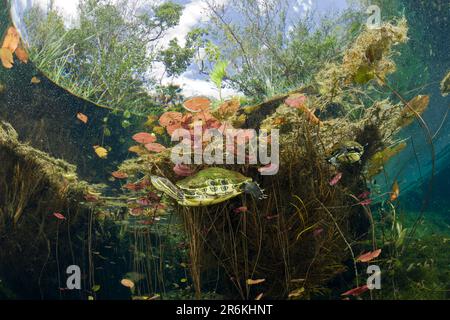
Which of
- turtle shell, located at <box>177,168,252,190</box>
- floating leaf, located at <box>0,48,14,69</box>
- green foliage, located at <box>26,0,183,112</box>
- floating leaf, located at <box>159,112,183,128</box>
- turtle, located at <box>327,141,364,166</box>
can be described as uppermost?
green foliage, located at <box>26,0,183,112</box>

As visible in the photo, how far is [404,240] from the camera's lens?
18.7 feet

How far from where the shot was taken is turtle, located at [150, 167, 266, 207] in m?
3.20

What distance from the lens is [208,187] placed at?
319 cm

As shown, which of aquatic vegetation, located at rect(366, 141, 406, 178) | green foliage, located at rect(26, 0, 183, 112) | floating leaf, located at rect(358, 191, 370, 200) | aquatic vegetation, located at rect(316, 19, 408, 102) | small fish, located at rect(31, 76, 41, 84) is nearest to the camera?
aquatic vegetation, located at rect(316, 19, 408, 102)

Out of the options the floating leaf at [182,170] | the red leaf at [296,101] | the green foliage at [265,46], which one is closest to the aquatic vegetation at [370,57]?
the red leaf at [296,101]

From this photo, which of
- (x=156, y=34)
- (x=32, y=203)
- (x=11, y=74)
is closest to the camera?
(x=32, y=203)

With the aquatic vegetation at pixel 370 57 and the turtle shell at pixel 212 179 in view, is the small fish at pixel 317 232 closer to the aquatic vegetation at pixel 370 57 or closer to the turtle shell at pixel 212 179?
the turtle shell at pixel 212 179

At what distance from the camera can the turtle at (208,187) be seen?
3.20 metres

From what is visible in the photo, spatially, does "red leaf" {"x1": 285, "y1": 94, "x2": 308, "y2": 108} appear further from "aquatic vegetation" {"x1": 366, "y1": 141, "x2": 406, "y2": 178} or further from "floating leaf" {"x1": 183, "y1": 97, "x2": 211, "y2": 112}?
"aquatic vegetation" {"x1": 366, "y1": 141, "x2": 406, "y2": 178}

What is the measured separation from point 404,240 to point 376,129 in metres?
2.17

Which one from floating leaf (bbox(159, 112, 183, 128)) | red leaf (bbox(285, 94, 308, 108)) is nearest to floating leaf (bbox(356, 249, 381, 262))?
red leaf (bbox(285, 94, 308, 108))

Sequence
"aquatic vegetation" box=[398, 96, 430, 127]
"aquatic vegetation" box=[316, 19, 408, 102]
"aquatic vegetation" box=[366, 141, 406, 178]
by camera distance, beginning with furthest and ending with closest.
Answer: "aquatic vegetation" box=[366, 141, 406, 178]
"aquatic vegetation" box=[398, 96, 430, 127]
"aquatic vegetation" box=[316, 19, 408, 102]

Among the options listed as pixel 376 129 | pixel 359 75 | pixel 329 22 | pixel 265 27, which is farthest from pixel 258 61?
pixel 359 75

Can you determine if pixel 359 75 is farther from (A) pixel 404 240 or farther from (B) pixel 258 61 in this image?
(B) pixel 258 61
